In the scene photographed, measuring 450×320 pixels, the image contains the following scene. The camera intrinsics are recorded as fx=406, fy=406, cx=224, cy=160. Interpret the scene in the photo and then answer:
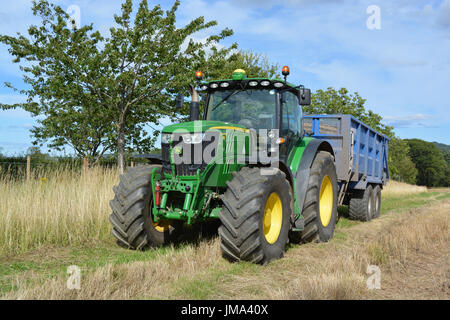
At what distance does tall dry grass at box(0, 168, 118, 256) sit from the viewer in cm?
626

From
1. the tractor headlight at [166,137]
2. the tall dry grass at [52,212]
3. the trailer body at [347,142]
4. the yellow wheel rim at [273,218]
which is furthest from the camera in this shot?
the trailer body at [347,142]

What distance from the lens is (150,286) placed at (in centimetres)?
416

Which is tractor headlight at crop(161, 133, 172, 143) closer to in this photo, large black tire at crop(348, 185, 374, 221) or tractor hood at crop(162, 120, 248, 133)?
tractor hood at crop(162, 120, 248, 133)

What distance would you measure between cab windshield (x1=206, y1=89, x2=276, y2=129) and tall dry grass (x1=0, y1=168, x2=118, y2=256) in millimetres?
2852

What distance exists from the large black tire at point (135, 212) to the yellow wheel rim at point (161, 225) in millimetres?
106

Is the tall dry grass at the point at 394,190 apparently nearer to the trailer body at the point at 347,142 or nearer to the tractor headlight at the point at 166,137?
the trailer body at the point at 347,142

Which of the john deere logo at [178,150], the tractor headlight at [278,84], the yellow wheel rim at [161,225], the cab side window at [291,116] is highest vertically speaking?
the tractor headlight at [278,84]

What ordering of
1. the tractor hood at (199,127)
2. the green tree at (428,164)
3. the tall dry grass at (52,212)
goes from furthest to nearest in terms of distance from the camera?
the green tree at (428,164), the tall dry grass at (52,212), the tractor hood at (199,127)

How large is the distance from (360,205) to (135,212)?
6.72 m

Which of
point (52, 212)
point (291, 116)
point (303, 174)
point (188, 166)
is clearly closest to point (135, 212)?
point (188, 166)

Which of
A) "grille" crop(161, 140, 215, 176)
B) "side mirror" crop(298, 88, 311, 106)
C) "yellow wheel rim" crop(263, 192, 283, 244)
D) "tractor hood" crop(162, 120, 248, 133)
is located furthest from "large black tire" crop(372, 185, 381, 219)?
"grille" crop(161, 140, 215, 176)

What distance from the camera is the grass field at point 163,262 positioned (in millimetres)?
3961

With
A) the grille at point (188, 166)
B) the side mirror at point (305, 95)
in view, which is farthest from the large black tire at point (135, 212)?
the side mirror at point (305, 95)
